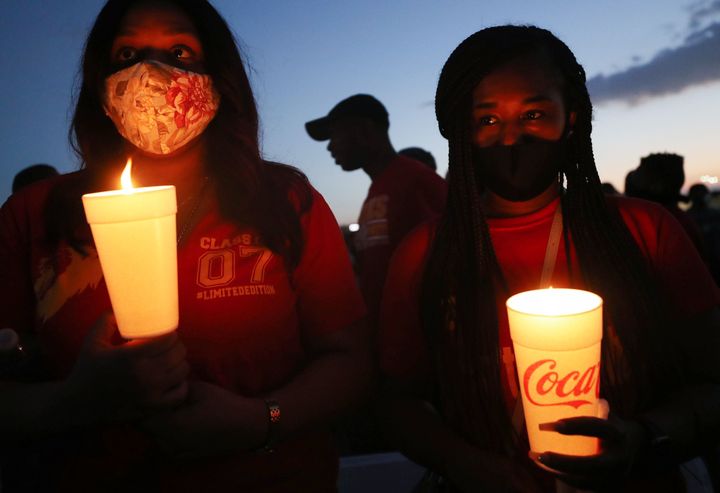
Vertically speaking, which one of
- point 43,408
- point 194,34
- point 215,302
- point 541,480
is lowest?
point 541,480

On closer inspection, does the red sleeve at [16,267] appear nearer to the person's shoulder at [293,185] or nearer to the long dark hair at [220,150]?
the long dark hair at [220,150]

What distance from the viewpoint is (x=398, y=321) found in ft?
6.80

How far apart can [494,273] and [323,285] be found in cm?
62

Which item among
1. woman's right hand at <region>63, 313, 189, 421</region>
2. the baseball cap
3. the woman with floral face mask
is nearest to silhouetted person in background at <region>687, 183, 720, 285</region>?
the baseball cap

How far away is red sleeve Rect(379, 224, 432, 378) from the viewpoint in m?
2.06

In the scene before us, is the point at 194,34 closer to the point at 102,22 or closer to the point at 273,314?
the point at 102,22

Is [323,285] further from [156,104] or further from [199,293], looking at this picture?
[156,104]

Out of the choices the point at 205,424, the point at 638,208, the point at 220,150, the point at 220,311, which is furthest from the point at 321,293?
the point at 638,208

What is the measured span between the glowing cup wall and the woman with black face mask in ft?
3.37

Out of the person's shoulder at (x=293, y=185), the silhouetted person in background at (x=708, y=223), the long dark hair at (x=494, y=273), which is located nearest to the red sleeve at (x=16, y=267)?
the person's shoulder at (x=293, y=185)

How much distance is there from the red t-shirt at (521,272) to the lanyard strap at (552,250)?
0.03m

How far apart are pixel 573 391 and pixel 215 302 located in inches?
41.6

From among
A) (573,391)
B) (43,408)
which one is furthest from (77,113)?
(573,391)

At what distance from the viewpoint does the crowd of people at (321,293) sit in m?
1.68
